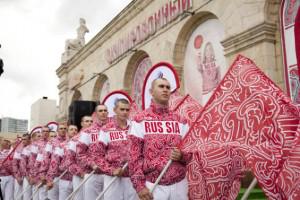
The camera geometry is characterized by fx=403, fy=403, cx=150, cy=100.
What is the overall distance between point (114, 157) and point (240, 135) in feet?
7.37

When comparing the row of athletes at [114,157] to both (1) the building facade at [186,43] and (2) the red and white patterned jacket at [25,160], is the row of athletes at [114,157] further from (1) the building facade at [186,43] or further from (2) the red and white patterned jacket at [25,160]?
(1) the building facade at [186,43]

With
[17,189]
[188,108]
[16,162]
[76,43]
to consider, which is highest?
[76,43]

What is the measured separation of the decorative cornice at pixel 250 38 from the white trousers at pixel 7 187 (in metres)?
6.68

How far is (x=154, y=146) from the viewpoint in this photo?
3.78 metres

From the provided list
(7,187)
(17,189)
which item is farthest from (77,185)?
(7,187)

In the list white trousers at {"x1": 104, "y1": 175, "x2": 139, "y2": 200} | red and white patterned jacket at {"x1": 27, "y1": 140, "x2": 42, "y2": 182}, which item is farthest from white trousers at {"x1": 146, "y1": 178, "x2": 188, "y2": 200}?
red and white patterned jacket at {"x1": 27, "y1": 140, "x2": 42, "y2": 182}

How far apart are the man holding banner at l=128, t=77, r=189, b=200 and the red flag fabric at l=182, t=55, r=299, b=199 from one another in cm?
15

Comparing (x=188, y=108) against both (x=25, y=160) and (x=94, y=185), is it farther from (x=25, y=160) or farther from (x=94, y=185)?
(x=25, y=160)

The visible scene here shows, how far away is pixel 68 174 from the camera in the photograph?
7609 millimetres

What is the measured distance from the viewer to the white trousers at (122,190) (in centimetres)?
527

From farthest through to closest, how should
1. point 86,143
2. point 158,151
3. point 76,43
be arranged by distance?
1. point 76,43
2. point 86,143
3. point 158,151

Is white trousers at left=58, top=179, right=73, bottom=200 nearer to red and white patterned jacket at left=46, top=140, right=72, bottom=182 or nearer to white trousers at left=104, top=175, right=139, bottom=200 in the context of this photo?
red and white patterned jacket at left=46, top=140, right=72, bottom=182

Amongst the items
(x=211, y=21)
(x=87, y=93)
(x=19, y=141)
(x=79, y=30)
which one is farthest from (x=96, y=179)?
(x=79, y=30)

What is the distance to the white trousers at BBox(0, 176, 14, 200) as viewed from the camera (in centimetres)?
1076
